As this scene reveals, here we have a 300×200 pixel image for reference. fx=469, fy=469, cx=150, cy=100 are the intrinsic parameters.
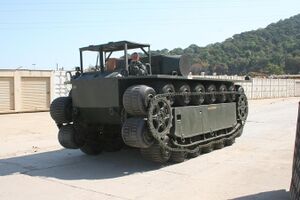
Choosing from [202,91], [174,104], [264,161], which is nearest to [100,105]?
[174,104]

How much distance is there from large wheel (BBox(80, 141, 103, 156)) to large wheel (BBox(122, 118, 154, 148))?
2.22 meters

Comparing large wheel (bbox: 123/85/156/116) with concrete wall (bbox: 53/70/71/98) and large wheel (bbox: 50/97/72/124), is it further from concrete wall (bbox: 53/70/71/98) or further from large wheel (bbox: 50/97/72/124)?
concrete wall (bbox: 53/70/71/98)

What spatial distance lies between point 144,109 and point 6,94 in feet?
58.5

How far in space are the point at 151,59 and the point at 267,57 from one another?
10051 centimetres

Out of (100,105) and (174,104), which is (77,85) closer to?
(100,105)

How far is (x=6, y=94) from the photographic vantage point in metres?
24.9

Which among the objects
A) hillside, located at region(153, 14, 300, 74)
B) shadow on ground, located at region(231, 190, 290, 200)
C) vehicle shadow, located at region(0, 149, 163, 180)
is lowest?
vehicle shadow, located at region(0, 149, 163, 180)

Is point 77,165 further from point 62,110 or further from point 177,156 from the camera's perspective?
point 177,156

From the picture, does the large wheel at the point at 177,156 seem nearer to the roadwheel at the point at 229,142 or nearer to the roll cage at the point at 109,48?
the roll cage at the point at 109,48

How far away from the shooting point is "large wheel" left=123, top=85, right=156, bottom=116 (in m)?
8.62

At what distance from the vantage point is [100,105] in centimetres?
946

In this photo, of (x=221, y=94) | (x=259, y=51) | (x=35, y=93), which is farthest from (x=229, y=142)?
(x=259, y=51)

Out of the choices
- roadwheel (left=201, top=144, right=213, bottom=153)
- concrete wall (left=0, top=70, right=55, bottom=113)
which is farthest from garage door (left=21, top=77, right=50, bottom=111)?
roadwheel (left=201, top=144, right=213, bottom=153)

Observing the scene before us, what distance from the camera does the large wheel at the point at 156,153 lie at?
29.8ft
